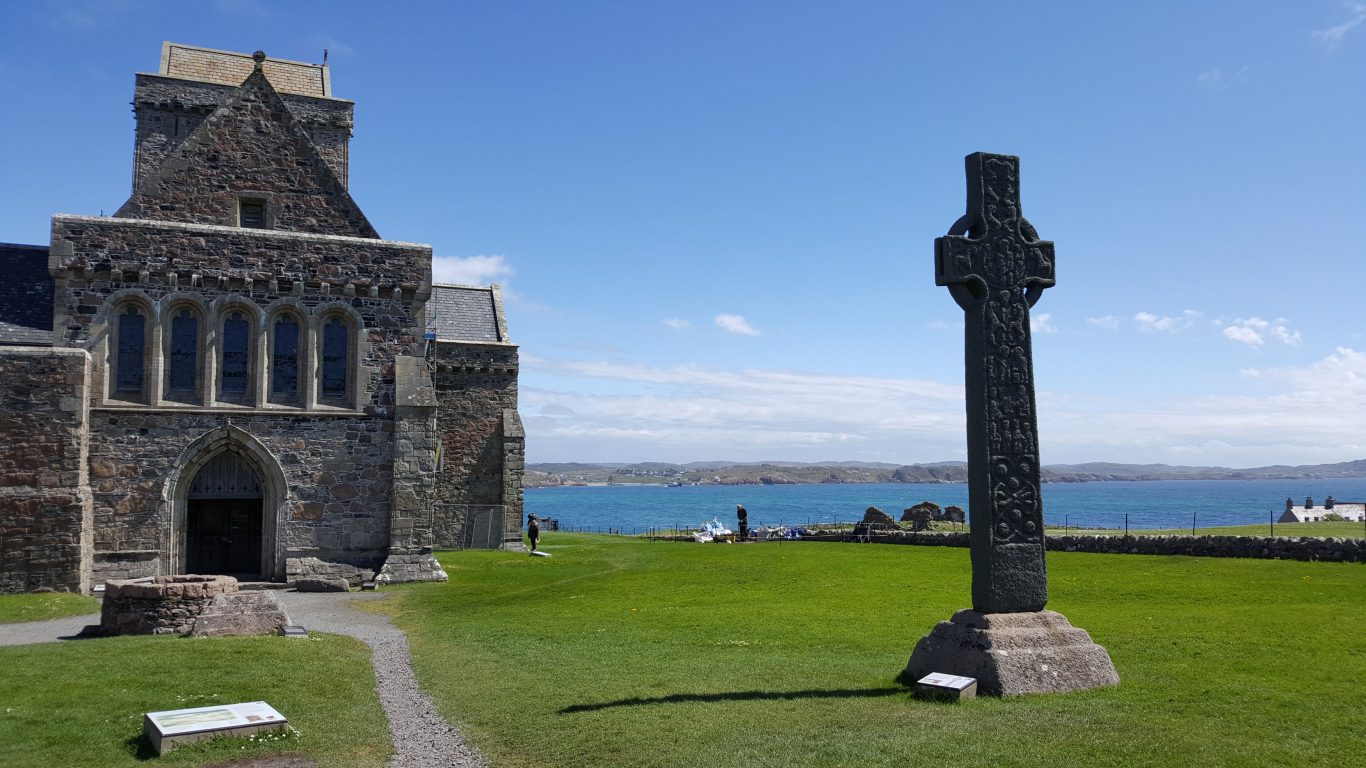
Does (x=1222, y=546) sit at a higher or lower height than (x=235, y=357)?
lower

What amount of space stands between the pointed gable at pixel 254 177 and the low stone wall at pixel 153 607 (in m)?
12.2

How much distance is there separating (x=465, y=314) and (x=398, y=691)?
92.6ft

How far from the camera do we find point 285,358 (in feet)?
81.2

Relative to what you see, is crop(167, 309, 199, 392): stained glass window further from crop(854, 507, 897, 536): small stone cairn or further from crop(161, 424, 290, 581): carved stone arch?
crop(854, 507, 897, 536): small stone cairn

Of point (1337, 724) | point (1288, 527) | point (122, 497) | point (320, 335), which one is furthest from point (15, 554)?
point (1288, 527)

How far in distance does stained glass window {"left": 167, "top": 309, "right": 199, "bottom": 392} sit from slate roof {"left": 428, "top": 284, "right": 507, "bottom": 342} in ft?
40.4

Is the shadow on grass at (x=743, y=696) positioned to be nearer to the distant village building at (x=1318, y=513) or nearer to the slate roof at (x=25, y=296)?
the slate roof at (x=25, y=296)

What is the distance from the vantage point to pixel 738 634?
49.0 feet

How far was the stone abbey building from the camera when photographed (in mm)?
22016

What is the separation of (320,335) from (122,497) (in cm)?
575

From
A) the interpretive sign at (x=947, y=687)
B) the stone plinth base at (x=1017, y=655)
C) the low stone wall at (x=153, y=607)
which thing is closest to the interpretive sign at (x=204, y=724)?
the interpretive sign at (x=947, y=687)

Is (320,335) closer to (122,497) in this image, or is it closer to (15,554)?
(122,497)

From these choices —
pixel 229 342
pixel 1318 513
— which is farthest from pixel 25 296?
pixel 1318 513

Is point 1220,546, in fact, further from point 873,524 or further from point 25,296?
point 25,296
